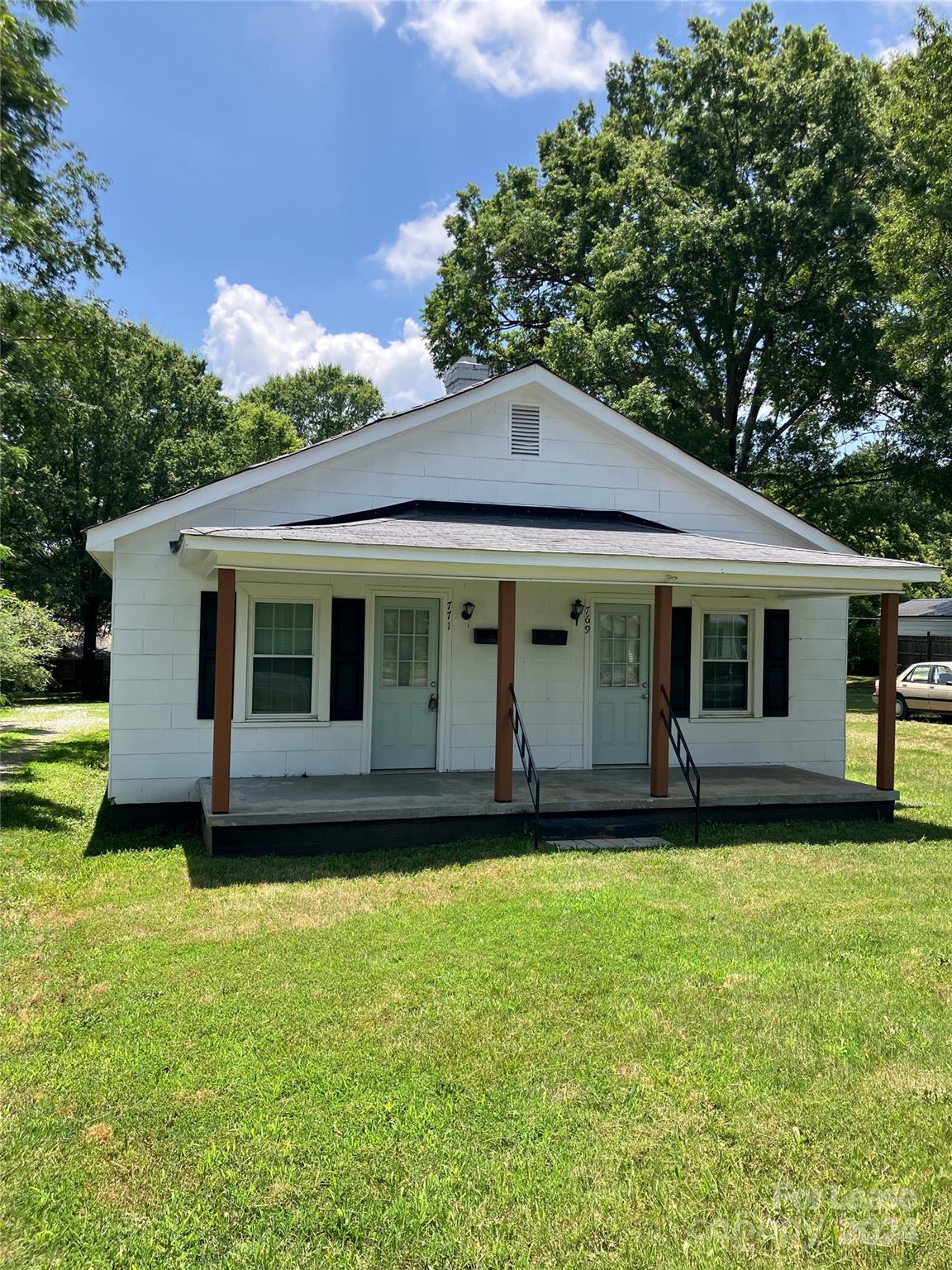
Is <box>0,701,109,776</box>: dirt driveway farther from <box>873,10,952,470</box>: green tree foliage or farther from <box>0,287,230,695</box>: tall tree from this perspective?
<box>873,10,952,470</box>: green tree foliage

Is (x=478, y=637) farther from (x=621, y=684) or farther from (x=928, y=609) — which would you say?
(x=928, y=609)

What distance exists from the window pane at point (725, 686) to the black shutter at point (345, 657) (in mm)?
4228

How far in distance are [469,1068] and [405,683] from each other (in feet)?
18.7

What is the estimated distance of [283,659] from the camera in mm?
8656

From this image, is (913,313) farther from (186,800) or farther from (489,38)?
(186,800)

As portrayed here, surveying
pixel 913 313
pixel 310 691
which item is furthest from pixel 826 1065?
pixel 913 313

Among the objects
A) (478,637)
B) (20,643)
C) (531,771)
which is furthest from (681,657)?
(20,643)

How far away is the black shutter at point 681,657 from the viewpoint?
9883 millimetres

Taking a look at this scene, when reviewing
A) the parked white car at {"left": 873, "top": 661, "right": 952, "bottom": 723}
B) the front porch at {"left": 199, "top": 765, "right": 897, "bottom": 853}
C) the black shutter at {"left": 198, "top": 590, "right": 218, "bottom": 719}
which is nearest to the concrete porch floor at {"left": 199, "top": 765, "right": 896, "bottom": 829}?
the front porch at {"left": 199, "top": 765, "right": 897, "bottom": 853}

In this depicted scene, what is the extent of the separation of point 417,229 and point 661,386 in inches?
420

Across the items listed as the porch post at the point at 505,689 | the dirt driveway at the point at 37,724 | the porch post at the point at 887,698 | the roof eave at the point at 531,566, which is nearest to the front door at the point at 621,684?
the roof eave at the point at 531,566

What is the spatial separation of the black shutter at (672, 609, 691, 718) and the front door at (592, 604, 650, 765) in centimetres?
33

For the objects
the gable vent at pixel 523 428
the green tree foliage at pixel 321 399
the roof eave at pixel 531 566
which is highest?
the green tree foliage at pixel 321 399

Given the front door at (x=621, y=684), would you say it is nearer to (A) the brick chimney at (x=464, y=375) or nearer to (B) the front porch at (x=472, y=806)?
(B) the front porch at (x=472, y=806)
